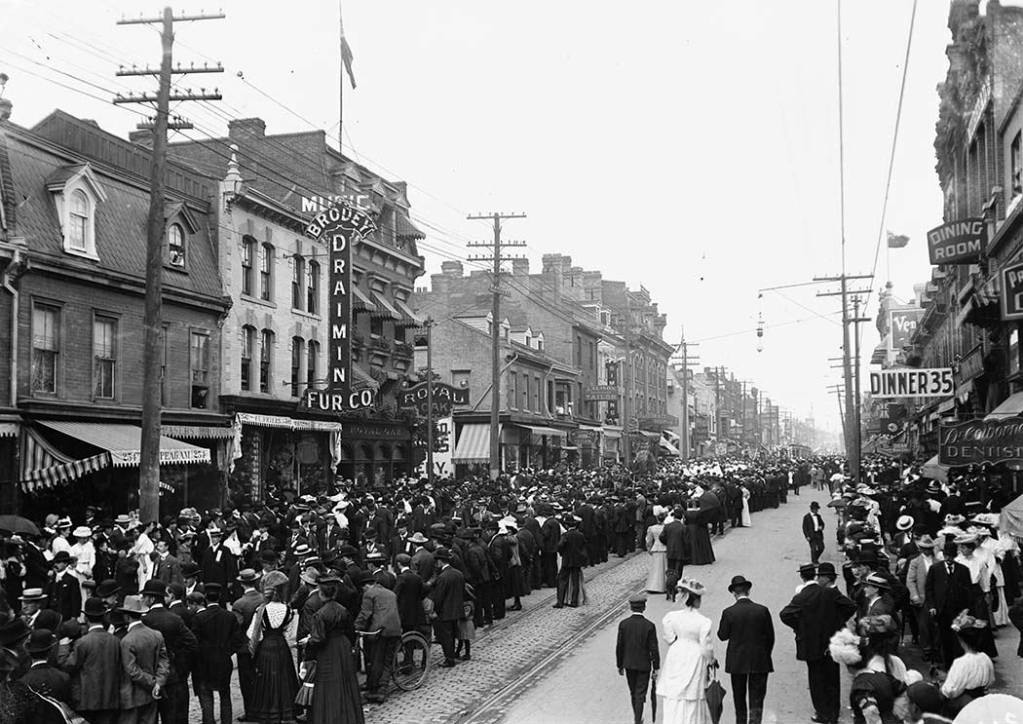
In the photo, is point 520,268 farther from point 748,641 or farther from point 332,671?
point 332,671

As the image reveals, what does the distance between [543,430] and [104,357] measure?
110 feet

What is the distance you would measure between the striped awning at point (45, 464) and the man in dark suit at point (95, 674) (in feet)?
42.9

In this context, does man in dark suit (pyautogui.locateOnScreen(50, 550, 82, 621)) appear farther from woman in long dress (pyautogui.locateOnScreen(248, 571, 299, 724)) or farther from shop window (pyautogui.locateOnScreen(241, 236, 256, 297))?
shop window (pyautogui.locateOnScreen(241, 236, 256, 297))

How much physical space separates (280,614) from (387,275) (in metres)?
30.2

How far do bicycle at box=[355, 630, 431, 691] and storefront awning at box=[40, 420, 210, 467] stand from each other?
419 inches

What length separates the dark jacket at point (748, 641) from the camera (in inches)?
413

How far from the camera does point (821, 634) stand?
10.5 meters

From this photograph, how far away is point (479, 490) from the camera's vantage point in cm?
3158

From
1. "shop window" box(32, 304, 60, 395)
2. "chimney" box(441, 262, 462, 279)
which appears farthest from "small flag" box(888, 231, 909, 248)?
"shop window" box(32, 304, 60, 395)

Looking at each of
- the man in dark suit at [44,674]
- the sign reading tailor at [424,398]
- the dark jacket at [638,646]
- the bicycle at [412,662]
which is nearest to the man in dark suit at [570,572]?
the bicycle at [412,662]

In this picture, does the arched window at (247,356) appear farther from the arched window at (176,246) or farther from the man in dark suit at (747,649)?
the man in dark suit at (747,649)

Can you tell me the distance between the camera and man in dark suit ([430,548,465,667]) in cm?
1364

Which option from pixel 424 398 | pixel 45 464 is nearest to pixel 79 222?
pixel 45 464

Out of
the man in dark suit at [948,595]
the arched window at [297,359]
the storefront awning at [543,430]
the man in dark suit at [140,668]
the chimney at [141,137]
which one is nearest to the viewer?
the man in dark suit at [140,668]
